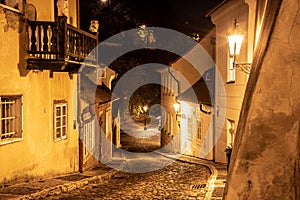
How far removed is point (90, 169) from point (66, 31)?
23.0 feet

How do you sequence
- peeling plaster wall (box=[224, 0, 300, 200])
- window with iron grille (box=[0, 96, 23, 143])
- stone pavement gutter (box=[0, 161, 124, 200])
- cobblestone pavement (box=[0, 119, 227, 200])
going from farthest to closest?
cobblestone pavement (box=[0, 119, 227, 200])
window with iron grille (box=[0, 96, 23, 143])
stone pavement gutter (box=[0, 161, 124, 200])
peeling plaster wall (box=[224, 0, 300, 200])

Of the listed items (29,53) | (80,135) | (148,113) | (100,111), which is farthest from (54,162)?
(148,113)

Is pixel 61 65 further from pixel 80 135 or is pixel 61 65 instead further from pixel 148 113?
pixel 148 113

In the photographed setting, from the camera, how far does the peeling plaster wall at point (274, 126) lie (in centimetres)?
532

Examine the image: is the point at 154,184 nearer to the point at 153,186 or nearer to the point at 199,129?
the point at 153,186

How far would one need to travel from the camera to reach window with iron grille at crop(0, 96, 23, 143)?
11.2 metres

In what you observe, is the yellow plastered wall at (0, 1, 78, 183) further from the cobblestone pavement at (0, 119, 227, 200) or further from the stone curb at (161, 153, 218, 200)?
the stone curb at (161, 153, 218, 200)

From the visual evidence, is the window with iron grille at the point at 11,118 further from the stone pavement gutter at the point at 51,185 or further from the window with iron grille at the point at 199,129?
the window with iron grille at the point at 199,129

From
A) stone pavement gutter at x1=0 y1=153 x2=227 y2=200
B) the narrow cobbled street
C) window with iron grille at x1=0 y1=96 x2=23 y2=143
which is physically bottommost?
the narrow cobbled street

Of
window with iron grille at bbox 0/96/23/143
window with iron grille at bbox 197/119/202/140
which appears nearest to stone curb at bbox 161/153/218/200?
window with iron grille at bbox 197/119/202/140

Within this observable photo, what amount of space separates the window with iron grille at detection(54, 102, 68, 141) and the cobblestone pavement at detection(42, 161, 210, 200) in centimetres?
190

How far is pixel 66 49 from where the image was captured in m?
12.3

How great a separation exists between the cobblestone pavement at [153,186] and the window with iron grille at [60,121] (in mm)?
1903

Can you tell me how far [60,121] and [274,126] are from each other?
10.3m
